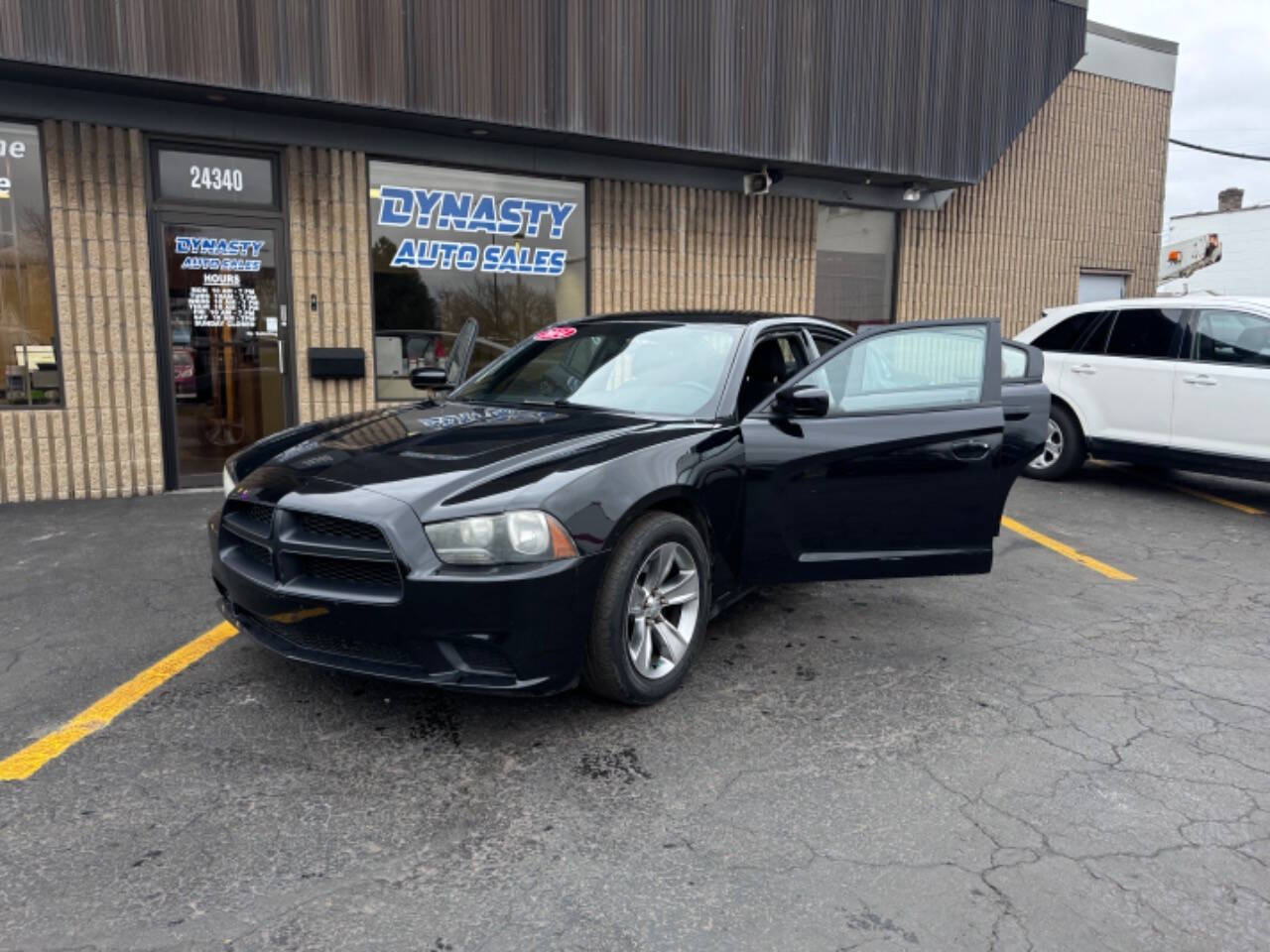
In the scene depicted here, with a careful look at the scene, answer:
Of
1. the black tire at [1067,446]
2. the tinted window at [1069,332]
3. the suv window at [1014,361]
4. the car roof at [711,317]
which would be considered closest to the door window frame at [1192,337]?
the tinted window at [1069,332]

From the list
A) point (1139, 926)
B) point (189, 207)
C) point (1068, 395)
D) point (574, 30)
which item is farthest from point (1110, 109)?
point (1139, 926)

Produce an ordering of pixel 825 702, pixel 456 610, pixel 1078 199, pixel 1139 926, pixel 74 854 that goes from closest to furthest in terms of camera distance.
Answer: pixel 1139 926 → pixel 74 854 → pixel 456 610 → pixel 825 702 → pixel 1078 199

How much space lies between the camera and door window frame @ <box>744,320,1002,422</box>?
4078mm

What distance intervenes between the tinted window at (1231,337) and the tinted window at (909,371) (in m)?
4.17

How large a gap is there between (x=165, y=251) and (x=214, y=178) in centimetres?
76

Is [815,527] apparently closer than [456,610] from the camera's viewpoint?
No

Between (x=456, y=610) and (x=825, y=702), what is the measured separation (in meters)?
1.64

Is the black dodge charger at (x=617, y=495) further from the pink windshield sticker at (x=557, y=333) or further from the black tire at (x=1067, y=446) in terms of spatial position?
the black tire at (x=1067, y=446)

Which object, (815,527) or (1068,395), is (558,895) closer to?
(815,527)

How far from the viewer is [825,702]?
372cm

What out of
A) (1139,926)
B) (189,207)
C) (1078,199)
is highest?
(1078,199)

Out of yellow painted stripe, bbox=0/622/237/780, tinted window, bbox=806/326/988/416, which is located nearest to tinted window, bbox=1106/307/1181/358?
tinted window, bbox=806/326/988/416

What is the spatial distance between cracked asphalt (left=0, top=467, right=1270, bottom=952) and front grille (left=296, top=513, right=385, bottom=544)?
2.53 ft

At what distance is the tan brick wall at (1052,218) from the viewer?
1207cm
